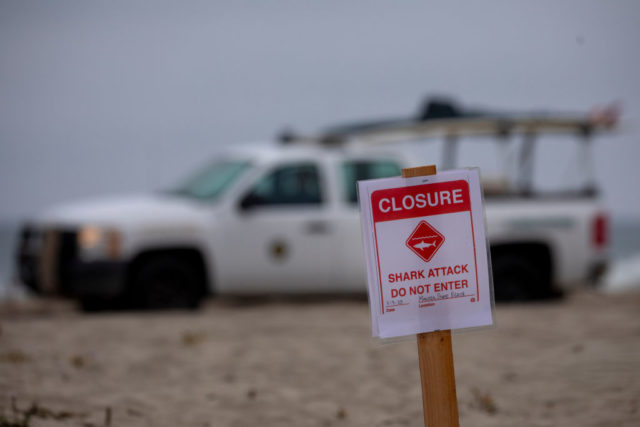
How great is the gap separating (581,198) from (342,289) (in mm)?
2891

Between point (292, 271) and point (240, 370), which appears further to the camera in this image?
point (292, 271)

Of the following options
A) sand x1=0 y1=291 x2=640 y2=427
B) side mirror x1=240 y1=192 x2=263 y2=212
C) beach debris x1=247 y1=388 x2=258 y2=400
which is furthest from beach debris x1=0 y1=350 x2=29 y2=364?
side mirror x1=240 y1=192 x2=263 y2=212

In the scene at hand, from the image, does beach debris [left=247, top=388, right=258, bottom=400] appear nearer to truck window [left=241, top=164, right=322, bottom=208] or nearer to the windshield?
truck window [left=241, top=164, right=322, bottom=208]

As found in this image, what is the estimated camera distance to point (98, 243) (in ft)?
23.9

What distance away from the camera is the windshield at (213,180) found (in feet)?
25.9

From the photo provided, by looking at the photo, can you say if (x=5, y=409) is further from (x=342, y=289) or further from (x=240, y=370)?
(x=342, y=289)

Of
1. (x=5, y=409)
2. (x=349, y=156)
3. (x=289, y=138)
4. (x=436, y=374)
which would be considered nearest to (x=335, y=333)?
(x=349, y=156)

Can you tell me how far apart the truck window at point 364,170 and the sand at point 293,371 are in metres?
1.47

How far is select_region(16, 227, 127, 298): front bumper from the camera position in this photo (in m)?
7.18

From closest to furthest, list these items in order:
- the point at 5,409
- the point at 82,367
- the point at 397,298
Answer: the point at 397,298
the point at 5,409
the point at 82,367

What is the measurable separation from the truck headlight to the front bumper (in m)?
0.09

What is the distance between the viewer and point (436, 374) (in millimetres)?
2949

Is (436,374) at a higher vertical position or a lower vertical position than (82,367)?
higher

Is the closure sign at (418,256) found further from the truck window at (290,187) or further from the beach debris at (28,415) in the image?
the truck window at (290,187)
